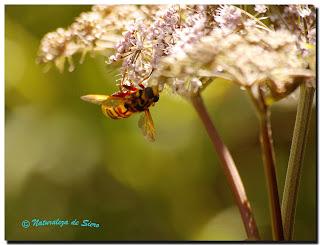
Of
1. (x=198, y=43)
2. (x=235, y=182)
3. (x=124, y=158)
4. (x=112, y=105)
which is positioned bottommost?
(x=124, y=158)

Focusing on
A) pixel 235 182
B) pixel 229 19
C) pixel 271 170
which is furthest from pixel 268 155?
pixel 229 19

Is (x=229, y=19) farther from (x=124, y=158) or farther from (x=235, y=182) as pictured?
(x=124, y=158)

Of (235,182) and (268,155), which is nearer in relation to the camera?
(268,155)

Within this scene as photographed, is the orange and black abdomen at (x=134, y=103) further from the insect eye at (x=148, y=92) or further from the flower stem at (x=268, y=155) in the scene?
the flower stem at (x=268, y=155)

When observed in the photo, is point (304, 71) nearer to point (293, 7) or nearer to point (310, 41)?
point (310, 41)

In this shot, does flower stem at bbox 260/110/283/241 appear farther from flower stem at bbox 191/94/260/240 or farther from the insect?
the insect

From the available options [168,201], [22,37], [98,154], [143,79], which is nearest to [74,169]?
[98,154]
